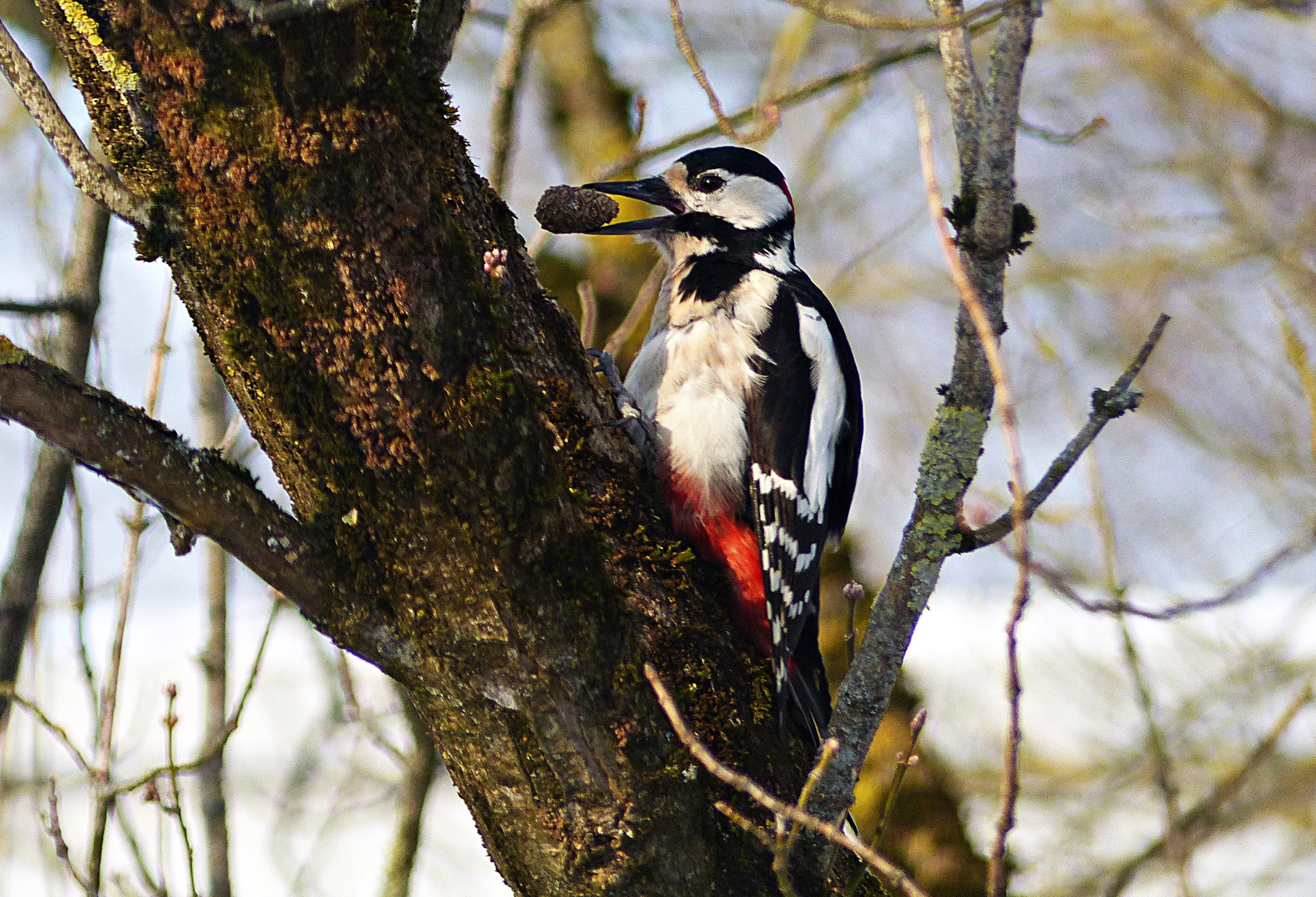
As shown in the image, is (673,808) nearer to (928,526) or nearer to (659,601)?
(659,601)

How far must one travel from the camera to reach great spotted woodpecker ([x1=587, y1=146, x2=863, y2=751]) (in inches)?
90.3

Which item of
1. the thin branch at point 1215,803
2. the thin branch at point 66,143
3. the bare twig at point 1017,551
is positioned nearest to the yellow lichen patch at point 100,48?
the thin branch at point 66,143

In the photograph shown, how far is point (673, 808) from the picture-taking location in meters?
1.58

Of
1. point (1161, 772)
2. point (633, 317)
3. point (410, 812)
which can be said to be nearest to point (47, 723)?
point (410, 812)

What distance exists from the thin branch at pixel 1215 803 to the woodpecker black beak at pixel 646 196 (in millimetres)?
1776

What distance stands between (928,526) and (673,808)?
53 centimetres

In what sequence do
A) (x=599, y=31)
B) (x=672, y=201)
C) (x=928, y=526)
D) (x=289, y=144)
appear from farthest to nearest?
(x=599, y=31) < (x=672, y=201) < (x=928, y=526) < (x=289, y=144)

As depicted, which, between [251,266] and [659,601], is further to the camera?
[659,601]

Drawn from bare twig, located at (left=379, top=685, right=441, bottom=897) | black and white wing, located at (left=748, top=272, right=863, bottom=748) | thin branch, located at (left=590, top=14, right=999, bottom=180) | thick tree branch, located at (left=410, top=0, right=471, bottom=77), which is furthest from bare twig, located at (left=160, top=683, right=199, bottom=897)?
thin branch, located at (left=590, top=14, right=999, bottom=180)

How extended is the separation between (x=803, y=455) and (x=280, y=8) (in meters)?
1.56

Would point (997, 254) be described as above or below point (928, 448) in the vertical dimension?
above

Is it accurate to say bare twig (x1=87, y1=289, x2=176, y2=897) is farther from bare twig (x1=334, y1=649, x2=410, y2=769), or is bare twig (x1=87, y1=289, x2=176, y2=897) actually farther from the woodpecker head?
the woodpecker head

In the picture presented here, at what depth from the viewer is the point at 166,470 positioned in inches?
56.9

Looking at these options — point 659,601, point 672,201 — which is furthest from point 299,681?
point 659,601
